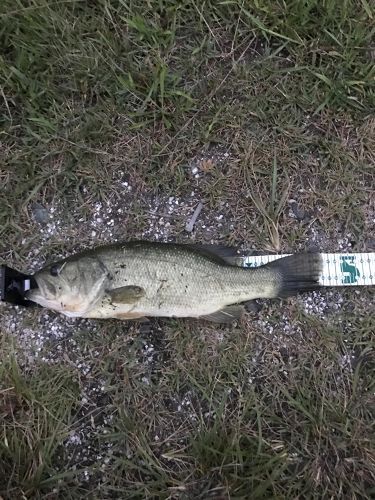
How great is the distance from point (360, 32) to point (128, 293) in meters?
2.56

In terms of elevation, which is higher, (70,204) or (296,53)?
(296,53)

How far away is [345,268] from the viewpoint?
354 centimetres

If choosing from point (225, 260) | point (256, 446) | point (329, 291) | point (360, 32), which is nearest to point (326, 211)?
point (329, 291)

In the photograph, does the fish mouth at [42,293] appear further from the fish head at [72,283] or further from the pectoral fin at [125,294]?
the pectoral fin at [125,294]

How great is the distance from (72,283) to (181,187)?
1.10 metres

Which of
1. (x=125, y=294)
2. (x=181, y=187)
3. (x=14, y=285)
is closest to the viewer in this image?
(x=125, y=294)

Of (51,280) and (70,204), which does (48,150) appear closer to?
(70,204)

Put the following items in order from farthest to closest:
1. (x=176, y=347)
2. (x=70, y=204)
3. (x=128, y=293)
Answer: (x=70, y=204)
(x=176, y=347)
(x=128, y=293)

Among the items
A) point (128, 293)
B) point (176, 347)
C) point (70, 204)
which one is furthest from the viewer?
point (70, 204)

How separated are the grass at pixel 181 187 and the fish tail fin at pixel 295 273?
0.19m

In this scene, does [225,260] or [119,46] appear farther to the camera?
[119,46]

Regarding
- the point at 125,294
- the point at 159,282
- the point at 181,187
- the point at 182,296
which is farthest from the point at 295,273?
the point at 125,294

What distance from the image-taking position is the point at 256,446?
10.8ft

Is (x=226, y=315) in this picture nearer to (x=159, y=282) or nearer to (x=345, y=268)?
(x=159, y=282)
